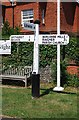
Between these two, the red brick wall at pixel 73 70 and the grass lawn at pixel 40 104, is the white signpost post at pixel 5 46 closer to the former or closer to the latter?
the grass lawn at pixel 40 104

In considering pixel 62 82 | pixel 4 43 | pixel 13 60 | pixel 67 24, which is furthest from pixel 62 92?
pixel 67 24

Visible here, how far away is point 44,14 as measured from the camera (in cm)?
2756

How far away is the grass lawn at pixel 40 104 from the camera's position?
8844 mm

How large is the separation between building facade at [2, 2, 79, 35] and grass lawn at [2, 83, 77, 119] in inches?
562

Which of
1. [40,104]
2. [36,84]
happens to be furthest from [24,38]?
[40,104]

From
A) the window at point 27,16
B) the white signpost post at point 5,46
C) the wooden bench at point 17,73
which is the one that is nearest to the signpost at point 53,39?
the white signpost post at point 5,46

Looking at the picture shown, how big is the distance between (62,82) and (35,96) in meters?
3.09

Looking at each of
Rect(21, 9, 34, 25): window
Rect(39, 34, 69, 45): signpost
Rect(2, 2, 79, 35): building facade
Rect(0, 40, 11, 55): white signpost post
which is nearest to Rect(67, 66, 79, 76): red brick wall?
Rect(39, 34, 69, 45): signpost

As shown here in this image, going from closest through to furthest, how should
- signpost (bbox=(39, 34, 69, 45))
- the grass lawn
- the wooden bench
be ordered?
1. the grass lawn
2. signpost (bbox=(39, 34, 69, 45))
3. the wooden bench

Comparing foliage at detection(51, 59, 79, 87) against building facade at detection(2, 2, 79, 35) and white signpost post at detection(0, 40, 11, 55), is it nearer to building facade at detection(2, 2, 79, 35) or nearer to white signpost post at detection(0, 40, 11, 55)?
white signpost post at detection(0, 40, 11, 55)

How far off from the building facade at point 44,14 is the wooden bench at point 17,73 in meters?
11.4

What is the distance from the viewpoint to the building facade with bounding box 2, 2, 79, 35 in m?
26.8

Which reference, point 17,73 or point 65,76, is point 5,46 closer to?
point 17,73

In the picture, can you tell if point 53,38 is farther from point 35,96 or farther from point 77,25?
point 77,25
